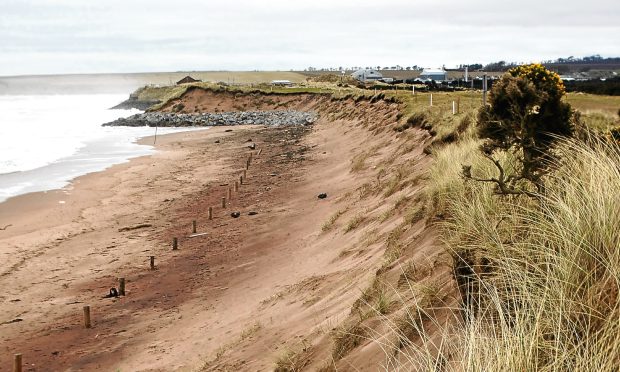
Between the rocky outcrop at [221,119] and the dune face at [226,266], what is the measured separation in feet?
109

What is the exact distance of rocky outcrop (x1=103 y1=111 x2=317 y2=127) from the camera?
6366 centimetres

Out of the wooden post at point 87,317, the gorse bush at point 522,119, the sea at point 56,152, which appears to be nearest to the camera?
the gorse bush at point 522,119

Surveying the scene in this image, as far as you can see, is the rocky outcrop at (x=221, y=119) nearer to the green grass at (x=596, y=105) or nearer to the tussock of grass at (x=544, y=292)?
the green grass at (x=596, y=105)

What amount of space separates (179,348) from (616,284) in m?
7.59

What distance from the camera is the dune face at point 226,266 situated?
26.1 ft

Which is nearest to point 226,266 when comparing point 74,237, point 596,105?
point 74,237

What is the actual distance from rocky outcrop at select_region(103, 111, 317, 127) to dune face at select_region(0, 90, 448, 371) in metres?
33.3

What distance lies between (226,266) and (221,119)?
5906 cm

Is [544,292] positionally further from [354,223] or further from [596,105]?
[596,105]

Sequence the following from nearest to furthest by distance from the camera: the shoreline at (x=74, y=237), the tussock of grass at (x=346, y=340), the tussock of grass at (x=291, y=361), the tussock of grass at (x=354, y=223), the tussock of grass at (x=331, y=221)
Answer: the tussock of grass at (x=346, y=340)
the tussock of grass at (x=291, y=361)
the shoreline at (x=74, y=237)
the tussock of grass at (x=354, y=223)
the tussock of grass at (x=331, y=221)

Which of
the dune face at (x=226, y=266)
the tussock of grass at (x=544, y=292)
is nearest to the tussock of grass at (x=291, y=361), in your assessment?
the dune face at (x=226, y=266)

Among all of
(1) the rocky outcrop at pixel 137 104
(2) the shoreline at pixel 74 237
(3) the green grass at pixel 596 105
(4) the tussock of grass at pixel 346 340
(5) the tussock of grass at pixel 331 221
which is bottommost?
(2) the shoreline at pixel 74 237

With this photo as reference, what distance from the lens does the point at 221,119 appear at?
72.7 meters

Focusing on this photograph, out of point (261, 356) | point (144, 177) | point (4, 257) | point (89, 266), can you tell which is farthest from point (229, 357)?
point (144, 177)
